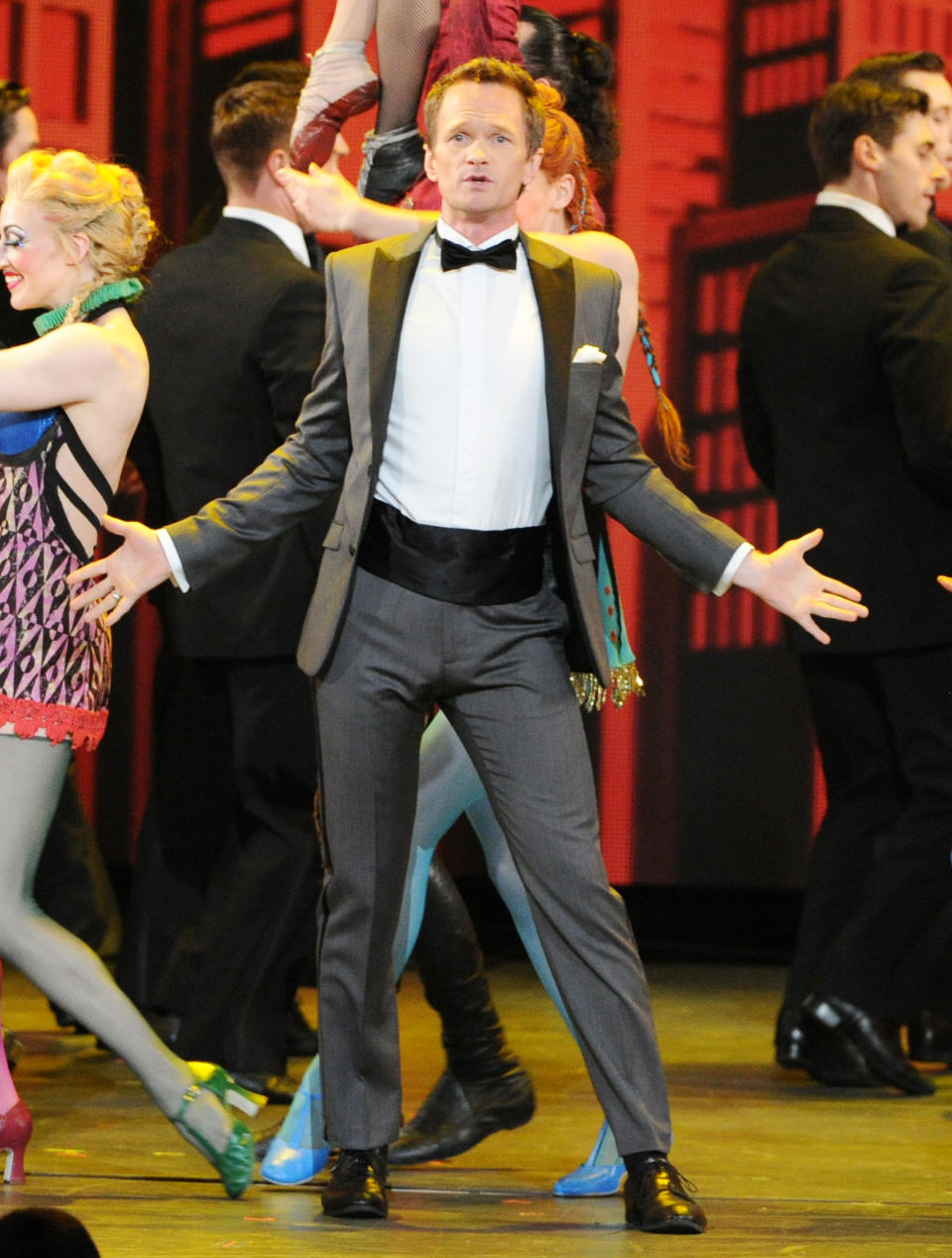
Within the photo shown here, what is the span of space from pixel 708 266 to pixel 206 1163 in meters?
3.08

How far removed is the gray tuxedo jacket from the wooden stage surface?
2.79 ft

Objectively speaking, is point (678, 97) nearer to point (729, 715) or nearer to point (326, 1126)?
point (729, 715)

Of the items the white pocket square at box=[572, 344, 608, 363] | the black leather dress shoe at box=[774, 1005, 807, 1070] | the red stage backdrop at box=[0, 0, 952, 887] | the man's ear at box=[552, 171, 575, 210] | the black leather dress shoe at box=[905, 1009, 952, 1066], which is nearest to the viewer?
the white pocket square at box=[572, 344, 608, 363]

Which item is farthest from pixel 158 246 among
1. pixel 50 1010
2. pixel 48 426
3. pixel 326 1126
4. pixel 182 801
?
pixel 50 1010

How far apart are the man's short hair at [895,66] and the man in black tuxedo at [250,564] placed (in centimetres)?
136

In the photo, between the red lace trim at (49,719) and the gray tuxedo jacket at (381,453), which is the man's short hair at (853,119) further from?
the red lace trim at (49,719)

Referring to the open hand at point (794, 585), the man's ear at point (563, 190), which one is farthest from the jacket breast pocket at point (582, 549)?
the man's ear at point (563, 190)

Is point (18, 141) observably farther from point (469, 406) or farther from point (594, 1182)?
point (594, 1182)

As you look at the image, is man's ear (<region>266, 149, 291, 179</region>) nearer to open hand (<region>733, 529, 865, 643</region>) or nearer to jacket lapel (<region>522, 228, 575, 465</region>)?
jacket lapel (<region>522, 228, 575, 465</region>)

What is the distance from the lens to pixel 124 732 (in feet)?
19.5

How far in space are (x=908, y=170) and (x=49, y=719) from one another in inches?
91.7

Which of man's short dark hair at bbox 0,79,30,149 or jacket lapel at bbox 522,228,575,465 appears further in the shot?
man's short dark hair at bbox 0,79,30,149

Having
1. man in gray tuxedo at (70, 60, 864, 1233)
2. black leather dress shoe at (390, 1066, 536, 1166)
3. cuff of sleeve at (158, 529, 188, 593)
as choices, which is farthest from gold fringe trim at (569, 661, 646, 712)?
black leather dress shoe at (390, 1066, 536, 1166)

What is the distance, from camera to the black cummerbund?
124 inches
